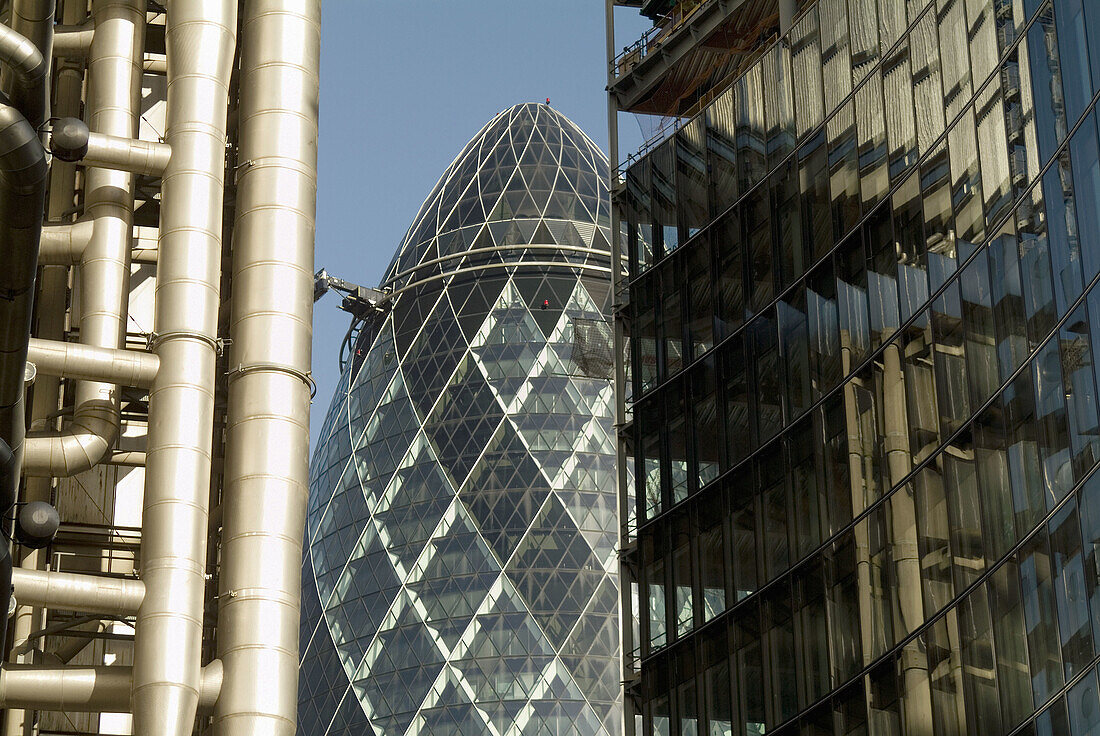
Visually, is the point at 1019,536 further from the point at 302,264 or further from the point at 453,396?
the point at 453,396

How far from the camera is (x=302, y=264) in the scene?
3061cm

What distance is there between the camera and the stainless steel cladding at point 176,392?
89.0ft

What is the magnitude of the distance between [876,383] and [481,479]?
54813 millimetres

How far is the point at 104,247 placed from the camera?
29594 mm

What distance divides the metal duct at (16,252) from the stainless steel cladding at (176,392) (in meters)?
3.94

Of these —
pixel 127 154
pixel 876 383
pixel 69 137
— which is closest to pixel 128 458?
pixel 127 154

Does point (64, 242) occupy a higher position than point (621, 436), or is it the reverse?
point (621, 436)

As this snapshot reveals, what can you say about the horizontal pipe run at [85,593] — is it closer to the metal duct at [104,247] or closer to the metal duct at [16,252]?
the metal duct at [104,247]

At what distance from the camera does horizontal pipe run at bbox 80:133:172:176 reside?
29.1 m

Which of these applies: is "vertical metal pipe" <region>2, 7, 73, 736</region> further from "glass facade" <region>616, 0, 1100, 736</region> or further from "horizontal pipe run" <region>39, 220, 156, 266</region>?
"glass facade" <region>616, 0, 1100, 736</region>

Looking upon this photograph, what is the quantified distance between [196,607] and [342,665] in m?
64.5

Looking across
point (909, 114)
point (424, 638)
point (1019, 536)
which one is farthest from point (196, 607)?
point (424, 638)

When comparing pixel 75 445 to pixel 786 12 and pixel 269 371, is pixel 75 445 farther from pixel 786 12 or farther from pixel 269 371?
pixel 786 12

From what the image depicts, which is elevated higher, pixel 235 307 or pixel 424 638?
pixel 424 638
